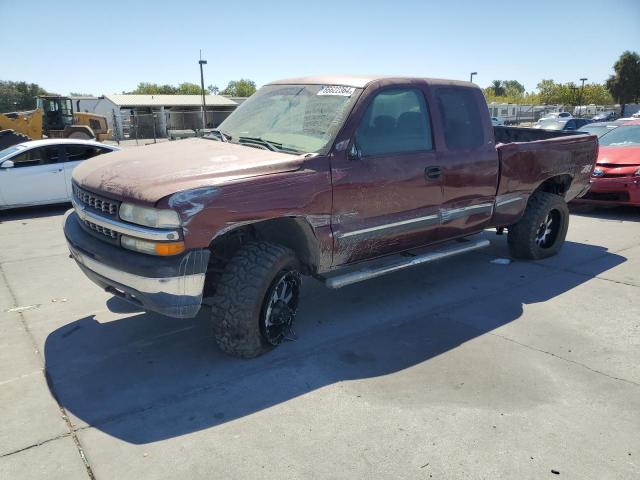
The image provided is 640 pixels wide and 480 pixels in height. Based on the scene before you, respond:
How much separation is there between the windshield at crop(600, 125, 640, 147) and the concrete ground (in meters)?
5.40

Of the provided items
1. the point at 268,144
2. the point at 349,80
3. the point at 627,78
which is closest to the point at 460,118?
the point at 349,80

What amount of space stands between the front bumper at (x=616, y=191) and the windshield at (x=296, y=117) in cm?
612

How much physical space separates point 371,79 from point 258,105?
112 centimetres

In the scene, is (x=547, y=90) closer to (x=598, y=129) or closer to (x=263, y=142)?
(x=598, y=129)

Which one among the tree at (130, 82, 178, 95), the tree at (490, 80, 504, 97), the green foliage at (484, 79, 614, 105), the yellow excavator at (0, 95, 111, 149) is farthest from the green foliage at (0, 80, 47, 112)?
the tree at (490, 80, 504, 97)

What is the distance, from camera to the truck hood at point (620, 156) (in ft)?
28.5

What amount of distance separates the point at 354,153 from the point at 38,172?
7.79 meters

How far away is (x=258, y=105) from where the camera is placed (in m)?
4.70

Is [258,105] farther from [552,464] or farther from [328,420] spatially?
[552,464]

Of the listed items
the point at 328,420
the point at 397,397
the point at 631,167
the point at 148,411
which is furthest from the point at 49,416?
the point at 631,167

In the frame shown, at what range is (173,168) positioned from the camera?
341 cm

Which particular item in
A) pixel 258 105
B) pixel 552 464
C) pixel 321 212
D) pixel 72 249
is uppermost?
pixel 258 105

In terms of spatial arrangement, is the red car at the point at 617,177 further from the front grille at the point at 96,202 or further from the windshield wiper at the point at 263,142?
the front grille at the point at 96,202

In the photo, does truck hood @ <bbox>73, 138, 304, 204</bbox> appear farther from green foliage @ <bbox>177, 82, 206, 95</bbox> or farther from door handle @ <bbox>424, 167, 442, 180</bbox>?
green foliage @ <bbox>177, 82, 206, 95</bbox>
